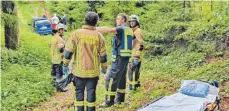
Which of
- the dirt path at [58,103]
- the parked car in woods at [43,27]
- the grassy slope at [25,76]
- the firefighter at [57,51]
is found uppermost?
the parked car in woods at [43,27]

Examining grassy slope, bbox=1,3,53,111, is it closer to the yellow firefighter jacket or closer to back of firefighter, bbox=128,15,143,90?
back of firefighter, bbox=128,15,143,90

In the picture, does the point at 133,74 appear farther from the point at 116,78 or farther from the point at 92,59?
the point at 92,59

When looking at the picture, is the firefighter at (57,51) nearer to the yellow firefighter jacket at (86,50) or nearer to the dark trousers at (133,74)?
the dark trousers at (133,74)

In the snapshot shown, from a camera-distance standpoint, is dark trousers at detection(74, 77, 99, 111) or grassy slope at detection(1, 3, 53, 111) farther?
grassy slope at detection(1, 3, 53, 111)

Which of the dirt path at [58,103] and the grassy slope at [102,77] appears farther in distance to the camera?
the grassy slope at [102,77]

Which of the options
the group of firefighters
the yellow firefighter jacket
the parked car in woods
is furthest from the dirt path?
the parked car in woods

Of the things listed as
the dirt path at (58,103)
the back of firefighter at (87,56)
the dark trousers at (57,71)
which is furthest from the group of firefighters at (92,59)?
the dark trousers at (57,71)

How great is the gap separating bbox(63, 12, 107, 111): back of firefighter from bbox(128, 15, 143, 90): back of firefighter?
2.49 m

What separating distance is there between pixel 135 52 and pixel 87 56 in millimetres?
2957

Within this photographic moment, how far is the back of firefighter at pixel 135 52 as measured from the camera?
9352mm

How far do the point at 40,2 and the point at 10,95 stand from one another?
24458mm

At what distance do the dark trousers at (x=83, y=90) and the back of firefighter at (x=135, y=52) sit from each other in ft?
8.77

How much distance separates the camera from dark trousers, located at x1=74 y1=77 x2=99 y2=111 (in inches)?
278

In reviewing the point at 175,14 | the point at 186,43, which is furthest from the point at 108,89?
the point at 175,14
